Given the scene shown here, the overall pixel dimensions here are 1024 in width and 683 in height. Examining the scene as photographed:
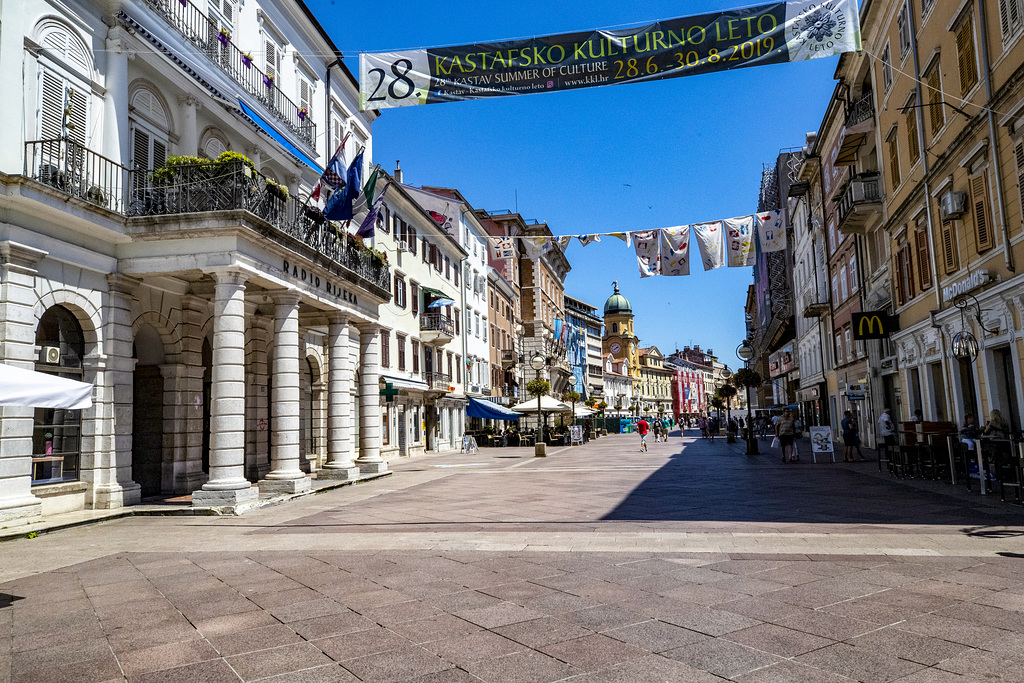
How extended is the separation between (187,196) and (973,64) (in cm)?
1628

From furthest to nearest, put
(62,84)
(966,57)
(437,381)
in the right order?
(437,381), (966,57), (62,84)

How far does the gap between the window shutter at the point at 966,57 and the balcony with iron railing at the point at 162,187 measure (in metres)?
14.9

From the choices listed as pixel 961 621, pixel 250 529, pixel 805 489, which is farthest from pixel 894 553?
pixel 250 529

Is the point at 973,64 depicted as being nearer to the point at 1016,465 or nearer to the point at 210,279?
the point at 1016,465

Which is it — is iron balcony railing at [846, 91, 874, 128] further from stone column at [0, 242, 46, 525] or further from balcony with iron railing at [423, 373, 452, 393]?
stone column at [0, 242, 46, 525]

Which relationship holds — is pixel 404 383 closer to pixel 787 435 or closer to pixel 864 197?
pixel 787 435

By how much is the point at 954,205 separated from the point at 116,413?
18098mm

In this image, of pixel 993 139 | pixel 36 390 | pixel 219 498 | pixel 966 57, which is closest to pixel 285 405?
pixel 219 498

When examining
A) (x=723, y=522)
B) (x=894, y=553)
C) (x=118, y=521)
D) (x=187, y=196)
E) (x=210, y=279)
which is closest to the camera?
(x=894, y=553)

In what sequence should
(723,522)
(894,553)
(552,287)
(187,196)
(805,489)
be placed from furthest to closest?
(552,287) < (805,489) < (187,196) < (723,522) < (894,553)

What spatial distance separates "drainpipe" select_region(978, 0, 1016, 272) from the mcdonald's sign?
29.1 feet

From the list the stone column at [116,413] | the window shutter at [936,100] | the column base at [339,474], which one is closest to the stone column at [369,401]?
the column base at [339,474]

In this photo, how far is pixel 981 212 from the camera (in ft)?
52.0

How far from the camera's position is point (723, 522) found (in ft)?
36.0
